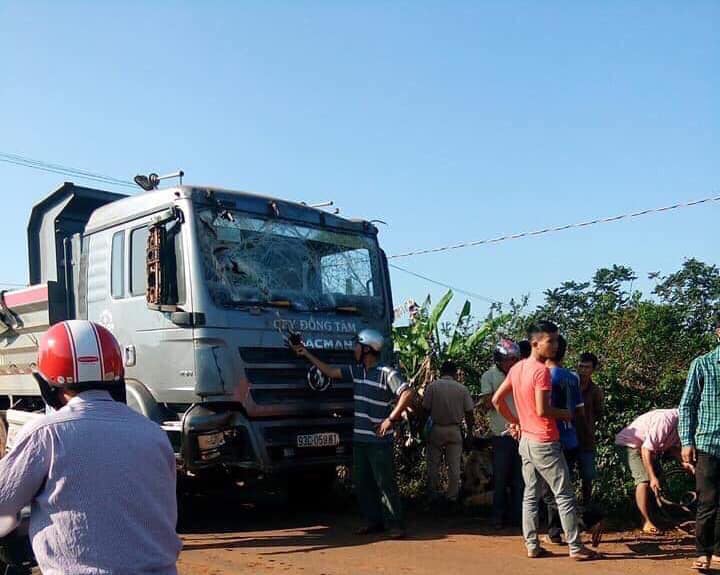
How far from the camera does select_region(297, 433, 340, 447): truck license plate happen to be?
7.10 m

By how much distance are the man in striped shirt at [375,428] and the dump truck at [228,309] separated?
0.42m

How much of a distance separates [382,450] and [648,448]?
7.02 feet

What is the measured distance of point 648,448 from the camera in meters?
A: 6.42

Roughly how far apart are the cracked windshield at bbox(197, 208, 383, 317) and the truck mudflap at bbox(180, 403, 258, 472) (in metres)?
0.92

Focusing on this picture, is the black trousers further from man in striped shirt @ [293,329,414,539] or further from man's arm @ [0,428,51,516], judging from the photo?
man's arm @ [0,428,51,516]

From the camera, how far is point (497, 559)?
6.10 meters

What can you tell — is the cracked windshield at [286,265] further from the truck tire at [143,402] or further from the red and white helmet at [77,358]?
the red and white helmet at [77,358]

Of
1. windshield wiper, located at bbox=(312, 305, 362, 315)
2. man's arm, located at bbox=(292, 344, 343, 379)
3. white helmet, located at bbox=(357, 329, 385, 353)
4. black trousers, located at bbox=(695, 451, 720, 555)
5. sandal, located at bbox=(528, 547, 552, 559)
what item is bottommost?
sandal, located at bbox=(528, 547, 552, 559)

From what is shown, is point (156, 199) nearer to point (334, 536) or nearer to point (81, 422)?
point (334, 536)

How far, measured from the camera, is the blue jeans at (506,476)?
7293 millimetres

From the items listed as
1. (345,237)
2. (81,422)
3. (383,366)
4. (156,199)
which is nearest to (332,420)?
(383,366)

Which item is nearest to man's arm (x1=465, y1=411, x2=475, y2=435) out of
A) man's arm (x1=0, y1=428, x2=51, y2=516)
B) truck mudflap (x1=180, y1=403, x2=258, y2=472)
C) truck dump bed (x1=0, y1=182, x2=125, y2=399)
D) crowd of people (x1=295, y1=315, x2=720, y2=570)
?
crowd of people (x1=295, y1=315, x2=720, y2=570)

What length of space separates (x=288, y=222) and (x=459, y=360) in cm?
343

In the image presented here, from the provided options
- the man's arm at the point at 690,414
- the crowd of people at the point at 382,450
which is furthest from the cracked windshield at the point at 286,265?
the man's arm at the point at 690,414
